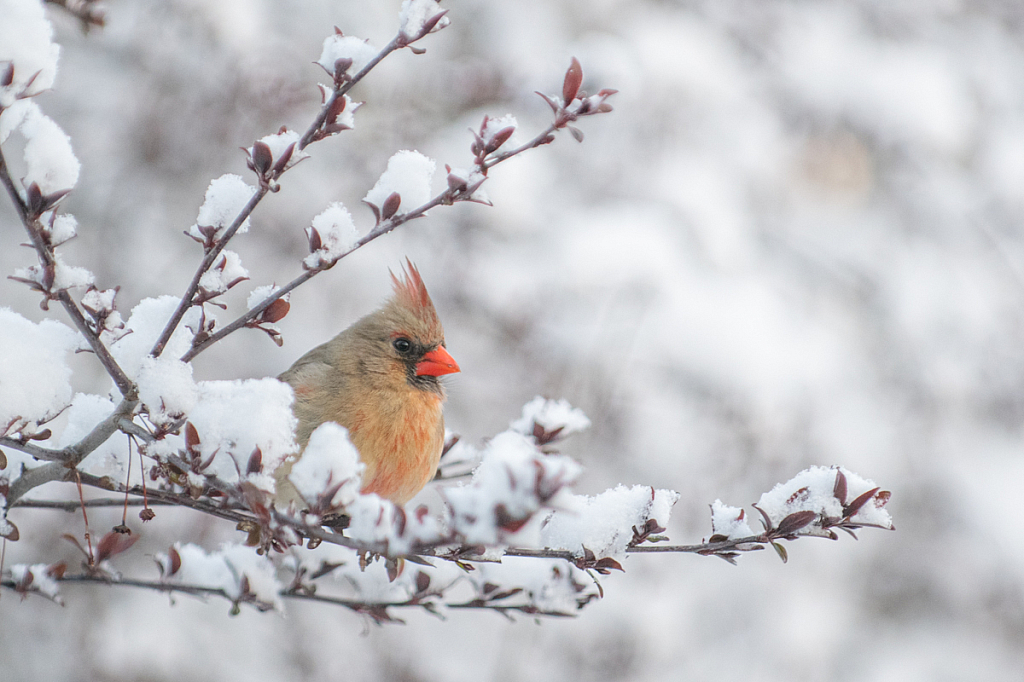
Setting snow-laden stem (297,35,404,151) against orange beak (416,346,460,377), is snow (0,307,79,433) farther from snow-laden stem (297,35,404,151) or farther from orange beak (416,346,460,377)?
orange beak (416,346,460,377)

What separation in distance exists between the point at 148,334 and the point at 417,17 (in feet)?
2.08

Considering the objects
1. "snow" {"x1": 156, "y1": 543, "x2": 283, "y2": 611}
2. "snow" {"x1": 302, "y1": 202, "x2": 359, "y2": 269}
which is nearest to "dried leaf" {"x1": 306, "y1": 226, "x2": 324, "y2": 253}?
"snow" {"x1": 302, "y1": 202, "x2": 359, "y2": 269}

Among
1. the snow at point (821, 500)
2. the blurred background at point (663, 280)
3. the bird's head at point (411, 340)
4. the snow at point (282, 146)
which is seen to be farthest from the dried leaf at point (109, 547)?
the blurred background at point (663, 280)

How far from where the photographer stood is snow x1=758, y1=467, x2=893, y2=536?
3.91 ft

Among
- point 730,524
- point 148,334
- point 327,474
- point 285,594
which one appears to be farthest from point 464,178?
point 285,594

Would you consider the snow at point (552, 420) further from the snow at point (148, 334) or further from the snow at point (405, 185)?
the snow at point (148, 334)

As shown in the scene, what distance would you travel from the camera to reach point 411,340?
2.13 metres

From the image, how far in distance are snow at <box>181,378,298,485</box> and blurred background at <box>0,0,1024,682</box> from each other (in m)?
2.19

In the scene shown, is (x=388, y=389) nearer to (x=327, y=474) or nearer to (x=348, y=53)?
(x=327, y=474)

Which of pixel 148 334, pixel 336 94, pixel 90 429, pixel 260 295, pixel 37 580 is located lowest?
pixel 37 580

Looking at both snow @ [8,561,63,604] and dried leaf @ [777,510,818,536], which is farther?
snow @ [8,561,63,604]

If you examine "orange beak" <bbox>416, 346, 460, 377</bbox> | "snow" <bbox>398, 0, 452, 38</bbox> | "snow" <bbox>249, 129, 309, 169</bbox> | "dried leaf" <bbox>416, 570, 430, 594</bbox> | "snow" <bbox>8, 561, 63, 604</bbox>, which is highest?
"orange beak" <bbox>416, 346, 460, 377</bbox>

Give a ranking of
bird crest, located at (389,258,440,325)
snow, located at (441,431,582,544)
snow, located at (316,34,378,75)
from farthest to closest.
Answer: bird crest, located at (389,258,440,325), snow, located at (316,34,378,75), snow, located at (441,431,582,544)

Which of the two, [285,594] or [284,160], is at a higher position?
[284,160]
